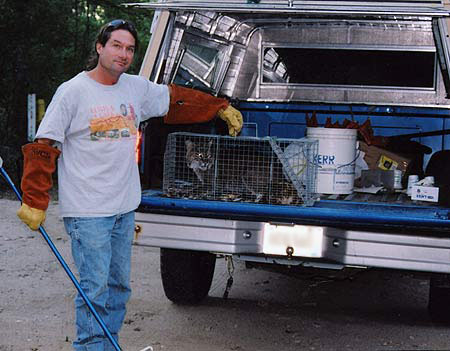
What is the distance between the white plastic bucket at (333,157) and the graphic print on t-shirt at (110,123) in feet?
4.80

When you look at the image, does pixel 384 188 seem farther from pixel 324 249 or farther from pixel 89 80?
pixel 89 80

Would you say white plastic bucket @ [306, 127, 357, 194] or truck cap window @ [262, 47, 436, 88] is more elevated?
truck cap window @ [262, 47, 436, 88]

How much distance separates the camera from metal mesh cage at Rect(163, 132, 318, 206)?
4742 millimetres

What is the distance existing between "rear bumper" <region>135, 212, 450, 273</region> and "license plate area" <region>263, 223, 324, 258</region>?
3 centimetres

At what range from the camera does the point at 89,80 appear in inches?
159

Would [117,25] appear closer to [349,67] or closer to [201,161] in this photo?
[201,161]

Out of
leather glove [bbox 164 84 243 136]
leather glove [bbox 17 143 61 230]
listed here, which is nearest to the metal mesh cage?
leather glove [bbox 164 84 243 136]

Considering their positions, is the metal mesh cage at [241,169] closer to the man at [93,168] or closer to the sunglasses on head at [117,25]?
the man at [93,168]

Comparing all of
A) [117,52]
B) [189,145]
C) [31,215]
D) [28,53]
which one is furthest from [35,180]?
[28,53]

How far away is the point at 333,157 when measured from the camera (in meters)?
5.14

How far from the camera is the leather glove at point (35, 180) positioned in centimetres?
386

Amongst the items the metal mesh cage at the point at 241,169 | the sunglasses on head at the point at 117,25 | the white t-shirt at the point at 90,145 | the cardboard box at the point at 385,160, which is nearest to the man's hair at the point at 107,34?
the sunglasses on head at the point at 117,25

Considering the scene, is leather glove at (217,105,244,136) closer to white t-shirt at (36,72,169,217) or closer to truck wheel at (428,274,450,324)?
white t-shirt at (36,72,169,217)

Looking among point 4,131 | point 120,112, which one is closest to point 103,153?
point 120,112
